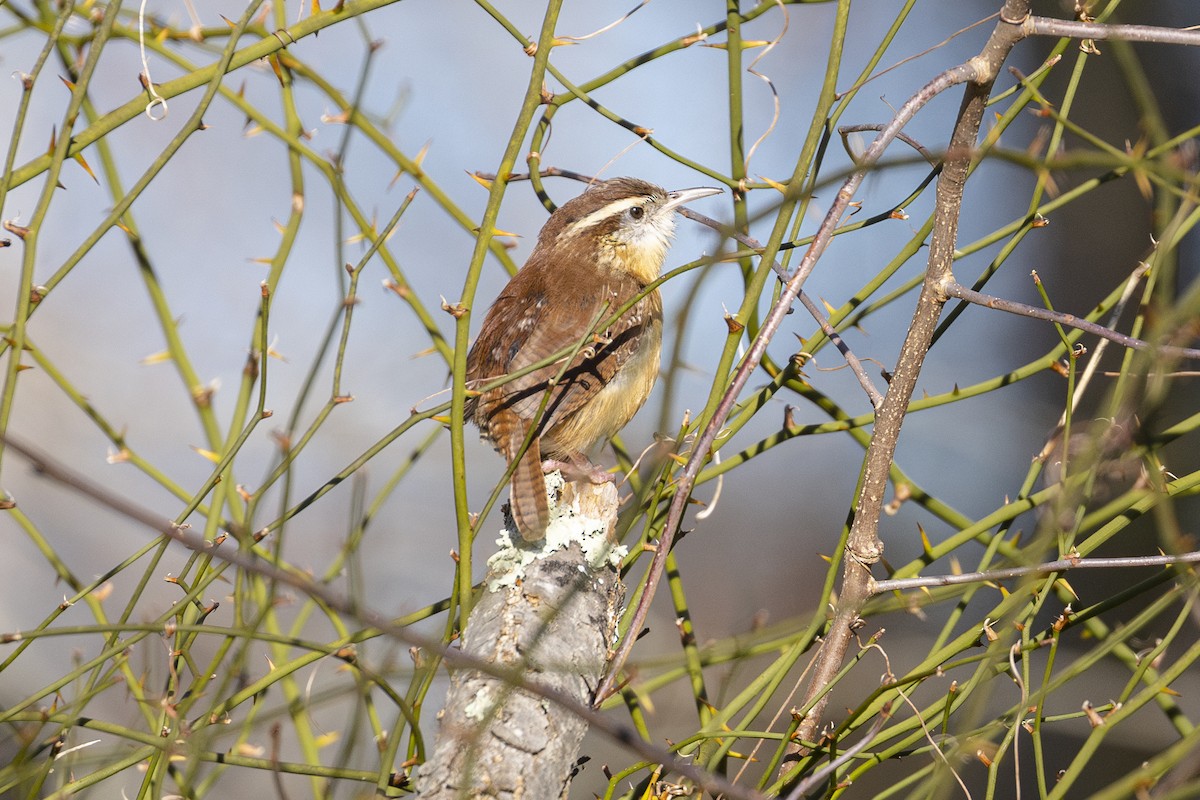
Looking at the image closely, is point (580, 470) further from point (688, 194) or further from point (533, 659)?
point (688, 194)

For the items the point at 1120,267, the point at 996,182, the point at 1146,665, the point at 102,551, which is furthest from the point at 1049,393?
Result: the point at 102,551

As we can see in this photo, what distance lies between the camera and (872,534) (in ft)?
5.75

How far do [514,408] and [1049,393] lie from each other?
447cm

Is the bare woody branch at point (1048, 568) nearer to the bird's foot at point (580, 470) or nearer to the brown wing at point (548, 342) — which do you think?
the bird's foot at point (580, 470)

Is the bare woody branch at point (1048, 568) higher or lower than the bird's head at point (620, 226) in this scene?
lower

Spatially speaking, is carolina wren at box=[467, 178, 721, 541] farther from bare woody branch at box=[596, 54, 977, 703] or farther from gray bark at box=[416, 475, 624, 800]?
bare woody branch at box=[596, 54, 977, 703]

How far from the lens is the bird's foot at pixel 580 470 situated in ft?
7.99

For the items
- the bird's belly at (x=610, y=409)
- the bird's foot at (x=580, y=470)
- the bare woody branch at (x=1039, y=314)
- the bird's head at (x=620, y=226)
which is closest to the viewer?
the bare woody branch at (x=1039, y=314)

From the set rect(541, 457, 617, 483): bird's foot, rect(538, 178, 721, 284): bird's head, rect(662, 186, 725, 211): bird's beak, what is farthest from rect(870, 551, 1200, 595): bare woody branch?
rect(662, 186, 725, 211): bird's beak

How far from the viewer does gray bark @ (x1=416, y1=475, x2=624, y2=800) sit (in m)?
1.57

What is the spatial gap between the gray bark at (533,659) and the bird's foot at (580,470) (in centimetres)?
13

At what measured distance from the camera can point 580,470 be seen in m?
2.60

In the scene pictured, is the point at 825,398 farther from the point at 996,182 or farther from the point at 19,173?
the point at 996,182

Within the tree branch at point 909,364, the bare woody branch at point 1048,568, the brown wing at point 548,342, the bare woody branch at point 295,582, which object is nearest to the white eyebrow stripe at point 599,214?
the brown wing at point 548,342
